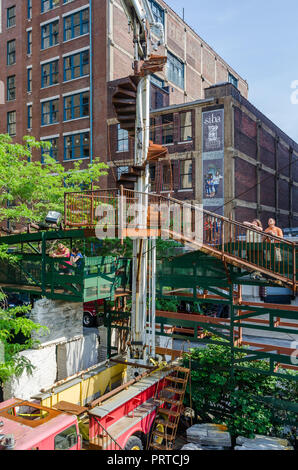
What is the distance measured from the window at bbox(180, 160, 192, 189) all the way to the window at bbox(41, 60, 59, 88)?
14.7 meters

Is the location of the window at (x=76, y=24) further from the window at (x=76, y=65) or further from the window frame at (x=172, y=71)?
the window frame at (x=172, y=71)

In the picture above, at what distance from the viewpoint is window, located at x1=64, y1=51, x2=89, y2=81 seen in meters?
30.4

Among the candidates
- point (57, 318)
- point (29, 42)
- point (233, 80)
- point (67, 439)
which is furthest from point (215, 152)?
point (233, 80)

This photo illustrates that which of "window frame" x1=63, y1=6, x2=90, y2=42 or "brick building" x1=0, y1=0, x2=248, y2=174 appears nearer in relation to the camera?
"brick building" x1=0, y1=0, x2=248, y2=174

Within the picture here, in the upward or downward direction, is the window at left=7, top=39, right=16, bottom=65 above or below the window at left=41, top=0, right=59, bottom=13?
below

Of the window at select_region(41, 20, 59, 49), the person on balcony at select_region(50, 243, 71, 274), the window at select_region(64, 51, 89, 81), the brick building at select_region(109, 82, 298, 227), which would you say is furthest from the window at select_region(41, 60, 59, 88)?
the person on balcony at select_region(50, 243, 71, 274)

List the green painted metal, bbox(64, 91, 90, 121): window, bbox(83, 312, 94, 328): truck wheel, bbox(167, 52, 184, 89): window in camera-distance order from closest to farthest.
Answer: the green painted metal → bbox(83, 312, 94, 328): truck wheel → bbox(64, 91, 90, 121): window → bbox(167, 52, 184, 89): window

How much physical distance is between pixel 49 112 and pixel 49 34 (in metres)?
7.02

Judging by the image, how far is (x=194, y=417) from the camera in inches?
407

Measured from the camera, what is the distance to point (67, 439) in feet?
20.5

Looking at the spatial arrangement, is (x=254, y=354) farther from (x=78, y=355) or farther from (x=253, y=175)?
(x=253, y=175)

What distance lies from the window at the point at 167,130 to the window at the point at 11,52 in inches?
711

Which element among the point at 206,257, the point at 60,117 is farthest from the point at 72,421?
the point at 60,117

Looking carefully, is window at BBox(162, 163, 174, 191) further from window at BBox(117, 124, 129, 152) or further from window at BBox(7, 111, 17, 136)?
window at BBox(7, 111, 17, 136)
